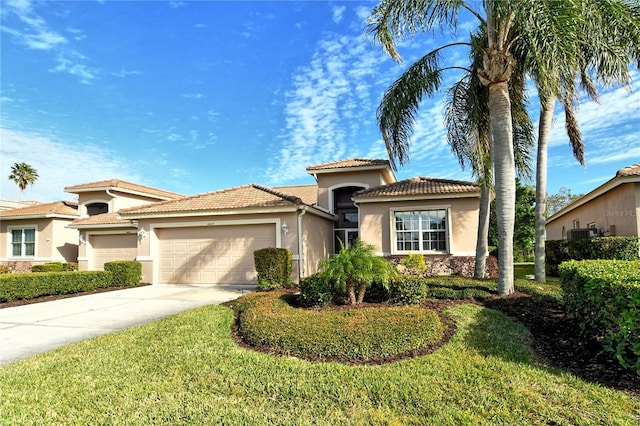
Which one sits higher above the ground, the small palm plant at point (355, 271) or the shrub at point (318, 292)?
the small palm plant at point (355, 271)

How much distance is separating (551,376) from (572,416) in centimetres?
96

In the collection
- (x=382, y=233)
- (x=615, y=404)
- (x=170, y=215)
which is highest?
(x=170, y=215)

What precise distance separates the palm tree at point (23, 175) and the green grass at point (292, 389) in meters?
42.2

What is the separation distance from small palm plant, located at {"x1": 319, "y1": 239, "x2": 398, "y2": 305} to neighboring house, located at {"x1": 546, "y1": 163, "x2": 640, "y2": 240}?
982 centimetres

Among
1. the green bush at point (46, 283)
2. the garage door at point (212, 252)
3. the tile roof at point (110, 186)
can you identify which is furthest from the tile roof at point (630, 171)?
the tile roof at point (110, 186)

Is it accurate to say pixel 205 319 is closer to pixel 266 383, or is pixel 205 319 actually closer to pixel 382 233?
pixel 266 383

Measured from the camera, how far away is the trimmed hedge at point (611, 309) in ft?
13.3

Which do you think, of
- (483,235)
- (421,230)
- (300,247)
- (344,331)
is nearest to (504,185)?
(483,235)

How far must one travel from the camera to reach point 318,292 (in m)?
7.59

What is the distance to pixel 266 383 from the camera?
4125mm

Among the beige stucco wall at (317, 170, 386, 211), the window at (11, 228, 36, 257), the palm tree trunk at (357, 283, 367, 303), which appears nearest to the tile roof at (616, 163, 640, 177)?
the beige stucco wall at (317, 170, 386, 211)

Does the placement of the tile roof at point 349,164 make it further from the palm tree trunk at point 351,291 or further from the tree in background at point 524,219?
the tree in background at point 524,219

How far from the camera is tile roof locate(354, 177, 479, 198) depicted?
1351 centimetres

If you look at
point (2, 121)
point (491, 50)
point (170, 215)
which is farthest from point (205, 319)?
point (491, 50)
